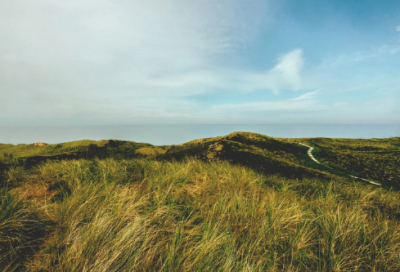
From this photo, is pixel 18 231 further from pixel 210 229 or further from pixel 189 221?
pixel 210 229

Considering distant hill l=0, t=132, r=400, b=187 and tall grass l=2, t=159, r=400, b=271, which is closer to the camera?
tall grass l=2, t=159, r=400, b=271

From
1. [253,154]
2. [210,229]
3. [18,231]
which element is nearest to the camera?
[18,231]

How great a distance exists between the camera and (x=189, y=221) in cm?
207

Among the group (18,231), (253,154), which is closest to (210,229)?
(18,231)

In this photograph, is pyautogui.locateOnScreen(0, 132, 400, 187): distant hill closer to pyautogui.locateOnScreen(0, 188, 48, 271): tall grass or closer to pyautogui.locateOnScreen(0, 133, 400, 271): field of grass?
pyautogui.locateOnScreen(0, 133, 400, 271): field of grass

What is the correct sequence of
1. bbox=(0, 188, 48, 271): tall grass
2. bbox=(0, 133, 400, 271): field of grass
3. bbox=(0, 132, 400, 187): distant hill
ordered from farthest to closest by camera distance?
bbox=(0, 132, 400, 187): distant hill < bbox=(0, 133, 400, 271): field of grass < bbox=(0, 188, 48, 271): tall grass

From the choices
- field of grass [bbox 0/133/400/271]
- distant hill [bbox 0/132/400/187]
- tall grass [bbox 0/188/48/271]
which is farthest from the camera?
distant hill [bbox 0/132/400/187]

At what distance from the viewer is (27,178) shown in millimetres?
3070

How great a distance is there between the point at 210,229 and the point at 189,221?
23cm

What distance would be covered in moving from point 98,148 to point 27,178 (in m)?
1.87

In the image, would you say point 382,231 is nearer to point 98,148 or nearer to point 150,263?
point 150,263

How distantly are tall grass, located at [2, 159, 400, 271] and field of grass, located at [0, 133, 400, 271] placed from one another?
1 centimetres

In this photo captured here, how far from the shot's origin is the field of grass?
162 centimetres

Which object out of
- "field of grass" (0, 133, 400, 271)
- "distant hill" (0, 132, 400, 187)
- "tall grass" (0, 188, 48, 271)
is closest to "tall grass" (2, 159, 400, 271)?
"field of grass" (0, 133, 400, 271)
